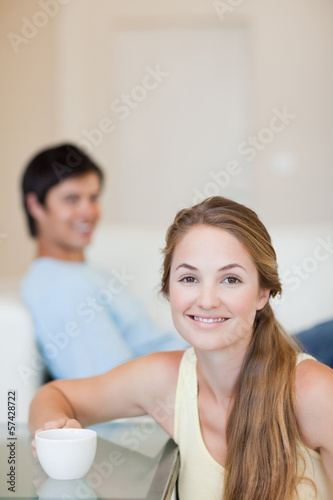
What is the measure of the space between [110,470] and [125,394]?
25 cm

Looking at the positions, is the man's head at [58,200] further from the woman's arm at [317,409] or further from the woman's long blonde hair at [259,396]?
the woman's arm at [317,409]

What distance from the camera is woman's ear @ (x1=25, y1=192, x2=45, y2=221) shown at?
96.5 inches

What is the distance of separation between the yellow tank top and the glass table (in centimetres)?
4

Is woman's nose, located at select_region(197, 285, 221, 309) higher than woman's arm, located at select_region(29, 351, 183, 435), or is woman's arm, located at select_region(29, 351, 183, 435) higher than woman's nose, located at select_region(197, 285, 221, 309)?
woman's nose, located at select_region(197, 285, 221, 309)

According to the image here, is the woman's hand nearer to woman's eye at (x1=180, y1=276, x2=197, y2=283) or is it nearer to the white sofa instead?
woman's eye at (x1=180, y1=276, x2=197, y2=283)

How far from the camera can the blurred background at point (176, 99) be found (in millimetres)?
3883

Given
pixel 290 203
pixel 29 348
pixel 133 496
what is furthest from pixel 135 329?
pixel 290 203

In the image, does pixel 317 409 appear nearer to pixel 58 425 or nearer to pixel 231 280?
pixel 231 280

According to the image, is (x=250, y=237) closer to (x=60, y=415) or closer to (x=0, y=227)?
(x=60, y=415)

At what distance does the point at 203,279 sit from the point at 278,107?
3.01 m

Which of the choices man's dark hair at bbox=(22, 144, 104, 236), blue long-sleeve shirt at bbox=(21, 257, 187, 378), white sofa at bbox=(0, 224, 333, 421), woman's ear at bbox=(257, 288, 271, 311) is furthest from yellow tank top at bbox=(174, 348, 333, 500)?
man's dark hair at bbox=(22, 144, 104, 236)

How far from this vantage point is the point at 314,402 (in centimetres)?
107

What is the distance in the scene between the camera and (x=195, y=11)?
3920mm

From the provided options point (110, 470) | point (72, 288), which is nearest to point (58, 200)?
point (72, 288)
